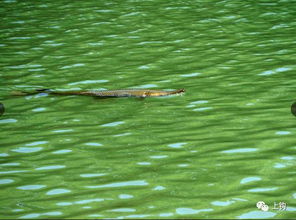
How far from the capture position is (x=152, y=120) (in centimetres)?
809

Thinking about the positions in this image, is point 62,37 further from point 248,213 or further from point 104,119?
point 248,213

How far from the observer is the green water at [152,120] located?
5922mm

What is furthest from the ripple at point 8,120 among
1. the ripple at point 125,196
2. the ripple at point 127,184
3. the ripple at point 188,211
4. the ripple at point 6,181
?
the ripple at point 188,211

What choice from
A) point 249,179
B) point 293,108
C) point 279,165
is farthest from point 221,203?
point 293,108

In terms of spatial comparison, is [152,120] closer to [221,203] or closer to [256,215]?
[221,203]

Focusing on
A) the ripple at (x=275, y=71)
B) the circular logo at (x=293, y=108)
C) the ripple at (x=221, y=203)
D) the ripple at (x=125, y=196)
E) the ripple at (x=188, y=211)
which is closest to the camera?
the ripple at (x=188, y=211)

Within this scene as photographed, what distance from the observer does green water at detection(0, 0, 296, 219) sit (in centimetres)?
592

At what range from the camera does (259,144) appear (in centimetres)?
704

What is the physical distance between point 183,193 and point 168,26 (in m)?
8.29

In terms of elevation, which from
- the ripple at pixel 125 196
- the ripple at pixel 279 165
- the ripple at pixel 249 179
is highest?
the ripple at pixel 125 196

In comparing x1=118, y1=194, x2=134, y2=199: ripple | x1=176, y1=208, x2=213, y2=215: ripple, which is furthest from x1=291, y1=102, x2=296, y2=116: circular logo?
x1=118, y1=194, x2=134, y2=199: ripple

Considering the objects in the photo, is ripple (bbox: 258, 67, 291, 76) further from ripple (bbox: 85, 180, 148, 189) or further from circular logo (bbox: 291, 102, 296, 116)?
ripple (bbox: 85, 180, 148, 189)

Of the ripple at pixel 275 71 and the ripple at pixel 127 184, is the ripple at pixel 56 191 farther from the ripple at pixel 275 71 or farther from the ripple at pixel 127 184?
the ripple at pixel 275 71

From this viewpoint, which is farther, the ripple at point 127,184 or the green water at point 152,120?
the ripple at point 127,184
